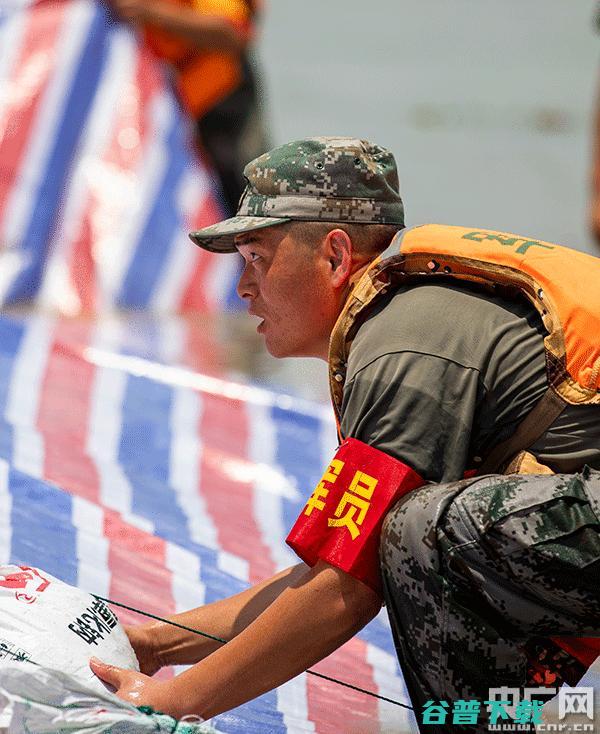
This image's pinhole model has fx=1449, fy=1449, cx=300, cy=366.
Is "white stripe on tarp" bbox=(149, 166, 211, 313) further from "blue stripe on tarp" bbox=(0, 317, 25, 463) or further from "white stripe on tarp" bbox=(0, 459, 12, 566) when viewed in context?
"white stripe on tarp" bbox=(0, 459, 12, 566)

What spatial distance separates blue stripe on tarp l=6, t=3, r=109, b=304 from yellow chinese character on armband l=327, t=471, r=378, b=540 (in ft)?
10.8

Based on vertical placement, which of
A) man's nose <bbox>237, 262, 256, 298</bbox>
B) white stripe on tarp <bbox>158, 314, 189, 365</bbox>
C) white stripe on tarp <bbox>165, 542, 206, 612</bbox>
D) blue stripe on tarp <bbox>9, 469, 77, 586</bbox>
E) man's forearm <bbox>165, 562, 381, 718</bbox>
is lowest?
white stripe on tarp <bbox>158, 314, 189, 365</bbox>

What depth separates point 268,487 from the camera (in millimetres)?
3605

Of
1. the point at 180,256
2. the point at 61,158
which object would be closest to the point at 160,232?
the point at 180,256

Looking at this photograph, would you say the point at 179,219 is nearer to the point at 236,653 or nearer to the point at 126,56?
the point at 126,56

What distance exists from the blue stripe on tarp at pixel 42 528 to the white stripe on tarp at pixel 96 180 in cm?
226

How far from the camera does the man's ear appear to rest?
2.27 m

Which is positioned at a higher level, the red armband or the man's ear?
the man's ear

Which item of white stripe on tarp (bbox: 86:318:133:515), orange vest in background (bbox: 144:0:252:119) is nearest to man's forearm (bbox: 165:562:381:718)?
white stripe on tarp (bbox: 86:318:133:515)

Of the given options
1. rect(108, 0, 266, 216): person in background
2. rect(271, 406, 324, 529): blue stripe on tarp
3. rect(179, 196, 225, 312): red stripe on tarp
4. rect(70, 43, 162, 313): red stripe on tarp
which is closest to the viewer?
rect(271, 406, 324, 529): blue stripe on tarp

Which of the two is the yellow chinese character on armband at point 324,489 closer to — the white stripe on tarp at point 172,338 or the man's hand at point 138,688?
the man's hand at point 138,688

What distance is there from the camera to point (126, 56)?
18.0 feet

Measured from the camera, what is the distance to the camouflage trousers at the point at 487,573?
1991 millimetres

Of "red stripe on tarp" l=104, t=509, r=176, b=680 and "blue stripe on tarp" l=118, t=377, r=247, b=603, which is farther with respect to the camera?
"blue stripe on tarp" l=118, t=377, r=247, b=603
